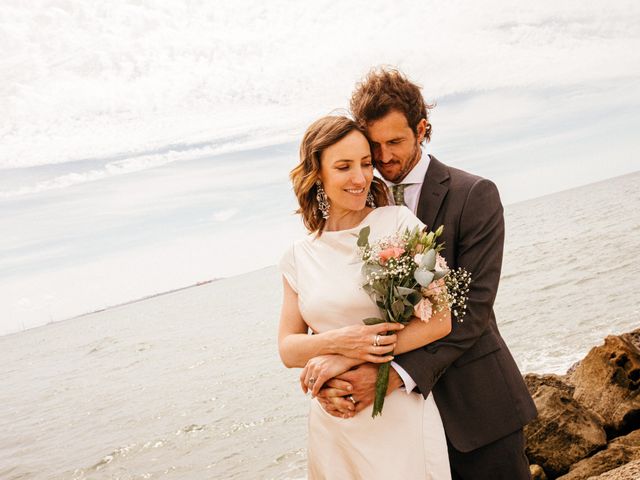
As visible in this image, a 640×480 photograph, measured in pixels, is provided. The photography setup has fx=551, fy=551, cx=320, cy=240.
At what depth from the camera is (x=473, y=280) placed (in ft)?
9.87

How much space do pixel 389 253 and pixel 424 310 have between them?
0.33m

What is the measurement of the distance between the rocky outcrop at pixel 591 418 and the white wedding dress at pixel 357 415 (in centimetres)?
343

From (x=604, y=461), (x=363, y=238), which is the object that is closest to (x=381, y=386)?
(x=363, y=238)

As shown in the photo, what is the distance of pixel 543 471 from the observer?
238 inches

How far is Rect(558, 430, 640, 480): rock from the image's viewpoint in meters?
5.41

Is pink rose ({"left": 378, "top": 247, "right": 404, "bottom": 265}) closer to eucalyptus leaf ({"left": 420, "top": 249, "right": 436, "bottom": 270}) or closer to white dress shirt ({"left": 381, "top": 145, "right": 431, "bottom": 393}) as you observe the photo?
eucalyptus leaf ({"left": 420, "top": 249, "right": 436, "bottom": 270})

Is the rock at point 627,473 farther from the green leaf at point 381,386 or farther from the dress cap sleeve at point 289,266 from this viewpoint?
the dress cap sleeve at point 289,266

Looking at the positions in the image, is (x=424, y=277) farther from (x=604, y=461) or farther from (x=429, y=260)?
(x=604, y=461)

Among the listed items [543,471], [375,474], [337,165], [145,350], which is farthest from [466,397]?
[145,350]

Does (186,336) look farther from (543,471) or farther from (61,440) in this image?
(543,471)

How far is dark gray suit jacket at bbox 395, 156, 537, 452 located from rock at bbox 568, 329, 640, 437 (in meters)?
3.99

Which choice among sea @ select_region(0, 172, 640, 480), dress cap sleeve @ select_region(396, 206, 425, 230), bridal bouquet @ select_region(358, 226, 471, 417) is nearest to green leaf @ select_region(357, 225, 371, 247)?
bridal bouquet @ select_region(358, 226, 471, 417)

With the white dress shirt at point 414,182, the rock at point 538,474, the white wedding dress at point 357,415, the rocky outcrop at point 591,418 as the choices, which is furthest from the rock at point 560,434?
the white dress shirt at point 414,182

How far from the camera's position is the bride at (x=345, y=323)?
9.30 feet
